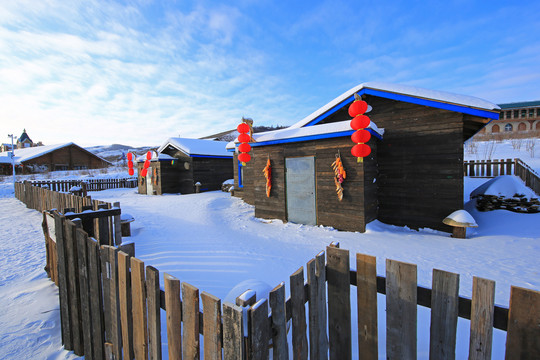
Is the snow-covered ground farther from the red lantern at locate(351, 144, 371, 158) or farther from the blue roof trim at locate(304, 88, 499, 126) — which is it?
the blue roof trim at locate(304, 88, 499, 126)

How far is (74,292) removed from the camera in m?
2.52

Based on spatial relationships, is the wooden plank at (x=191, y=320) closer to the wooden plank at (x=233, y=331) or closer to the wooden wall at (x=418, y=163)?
the wooden plank at (x=233, y=331)

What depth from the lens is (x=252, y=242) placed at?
6.03 meters

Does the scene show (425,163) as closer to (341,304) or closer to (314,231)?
(314,231)

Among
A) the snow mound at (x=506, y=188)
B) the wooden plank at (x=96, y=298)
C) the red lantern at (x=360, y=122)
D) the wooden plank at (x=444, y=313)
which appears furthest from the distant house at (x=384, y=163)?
the wooden plank at (x=96, y=298)

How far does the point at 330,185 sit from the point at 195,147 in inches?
522

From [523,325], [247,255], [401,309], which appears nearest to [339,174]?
[247,255]

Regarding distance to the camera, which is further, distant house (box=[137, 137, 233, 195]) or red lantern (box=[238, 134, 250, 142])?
distant house (box=[137, 137, 233, 195])

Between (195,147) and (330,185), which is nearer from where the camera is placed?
(330,185)

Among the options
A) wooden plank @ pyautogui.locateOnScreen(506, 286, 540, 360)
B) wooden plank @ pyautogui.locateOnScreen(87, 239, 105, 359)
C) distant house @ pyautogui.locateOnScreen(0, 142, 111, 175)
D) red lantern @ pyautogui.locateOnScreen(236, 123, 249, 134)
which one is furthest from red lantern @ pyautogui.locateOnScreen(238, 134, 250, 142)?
distant house @ pyautogui.locateOnScreen(0, 142, 111, 175)

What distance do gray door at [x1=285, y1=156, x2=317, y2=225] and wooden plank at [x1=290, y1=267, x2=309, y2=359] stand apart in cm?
609

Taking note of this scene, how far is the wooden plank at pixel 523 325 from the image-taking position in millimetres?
1188

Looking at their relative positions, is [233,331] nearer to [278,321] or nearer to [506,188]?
[278,321]

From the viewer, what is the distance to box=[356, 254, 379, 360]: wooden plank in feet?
5.44
